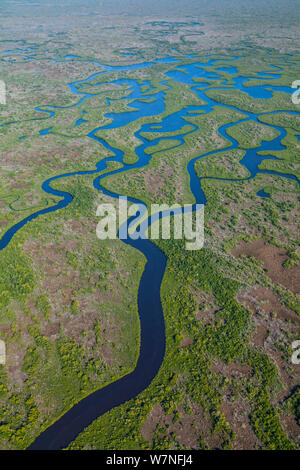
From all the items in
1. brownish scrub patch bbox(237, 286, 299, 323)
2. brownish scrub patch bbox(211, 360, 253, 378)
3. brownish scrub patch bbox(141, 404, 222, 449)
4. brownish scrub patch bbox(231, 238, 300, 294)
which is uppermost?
brownish scrub patch bbox(231, 238, 300, 294)

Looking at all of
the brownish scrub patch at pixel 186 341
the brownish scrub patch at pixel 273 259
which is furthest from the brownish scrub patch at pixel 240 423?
the brownish scrub patch at pixel 273 259

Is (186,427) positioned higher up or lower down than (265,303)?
lower down

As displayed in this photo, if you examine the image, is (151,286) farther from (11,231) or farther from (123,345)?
(11,231)

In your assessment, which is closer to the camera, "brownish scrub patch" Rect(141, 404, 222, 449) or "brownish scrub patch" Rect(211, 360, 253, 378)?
"brownish scrub patch" Rect(141, 404, 222, 449)

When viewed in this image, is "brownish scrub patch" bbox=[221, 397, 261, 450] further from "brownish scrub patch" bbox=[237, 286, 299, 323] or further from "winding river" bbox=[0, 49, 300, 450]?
"brownish scrub patch" bbox=[237, 286, 299, 323]

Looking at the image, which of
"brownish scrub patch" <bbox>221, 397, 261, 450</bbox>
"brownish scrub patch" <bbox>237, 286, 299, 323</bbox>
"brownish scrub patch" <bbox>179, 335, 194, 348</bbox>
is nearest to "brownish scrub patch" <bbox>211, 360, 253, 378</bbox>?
"brownish scrub patch" <bbox>221, 397, 261, 450</bbox>

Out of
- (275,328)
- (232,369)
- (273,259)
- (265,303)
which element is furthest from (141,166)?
(232,369)

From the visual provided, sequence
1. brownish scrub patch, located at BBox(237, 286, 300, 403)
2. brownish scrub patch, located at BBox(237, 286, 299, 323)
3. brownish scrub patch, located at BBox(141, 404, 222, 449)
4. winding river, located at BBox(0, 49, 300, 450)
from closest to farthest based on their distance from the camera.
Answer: brownish scrub patch, located at BBox(141, 404, 222, 449)
winding river, located at BBox(0, 49, 300, 450)
brownish scrub patch, located at BBox(237, 286, 300, 403)
brownish scrub patch, located at BBox(237, 286, 299, 323)

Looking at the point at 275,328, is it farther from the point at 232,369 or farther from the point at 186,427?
the point at 186,427
